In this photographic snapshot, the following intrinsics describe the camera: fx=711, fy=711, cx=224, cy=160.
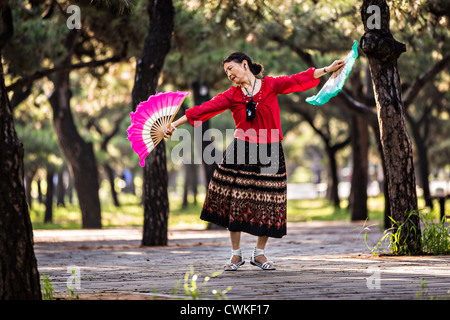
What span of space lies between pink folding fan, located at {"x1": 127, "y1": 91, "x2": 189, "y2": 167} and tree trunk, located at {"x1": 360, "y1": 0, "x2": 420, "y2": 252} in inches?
107

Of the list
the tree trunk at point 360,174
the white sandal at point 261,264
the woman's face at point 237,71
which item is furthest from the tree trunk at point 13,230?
the tree trunk at point 360,174

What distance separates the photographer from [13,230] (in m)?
4.75

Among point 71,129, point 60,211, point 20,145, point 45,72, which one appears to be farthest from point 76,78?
point 20,145

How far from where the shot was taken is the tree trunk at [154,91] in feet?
36.8

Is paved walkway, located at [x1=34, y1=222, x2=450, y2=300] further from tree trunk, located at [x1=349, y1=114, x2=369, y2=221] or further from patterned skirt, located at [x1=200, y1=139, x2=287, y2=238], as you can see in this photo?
tree trunk, located at [x1=349, y1=114, x2=369, y2=221]

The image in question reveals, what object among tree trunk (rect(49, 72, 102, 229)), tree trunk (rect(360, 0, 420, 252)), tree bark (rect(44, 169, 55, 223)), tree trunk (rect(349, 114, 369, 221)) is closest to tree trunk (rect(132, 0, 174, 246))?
tree trunk (rect(360, 0, 420, 252))

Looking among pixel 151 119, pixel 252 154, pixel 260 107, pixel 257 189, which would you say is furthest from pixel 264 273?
pixel 151 119

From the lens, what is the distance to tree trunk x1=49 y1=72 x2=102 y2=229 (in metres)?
19.3

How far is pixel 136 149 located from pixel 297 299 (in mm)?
2801

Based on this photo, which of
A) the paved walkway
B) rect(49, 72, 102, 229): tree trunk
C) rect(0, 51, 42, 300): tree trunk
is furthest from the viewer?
rect(49, 72, 102, 229): tree trunk

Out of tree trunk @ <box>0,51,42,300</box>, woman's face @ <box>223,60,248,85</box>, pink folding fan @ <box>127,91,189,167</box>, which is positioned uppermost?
woman's face @ <box>223,60,248,85</box>

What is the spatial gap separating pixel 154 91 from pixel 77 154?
8.90 meters

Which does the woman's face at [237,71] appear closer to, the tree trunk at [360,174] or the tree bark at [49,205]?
the tree trunk at [360,174]

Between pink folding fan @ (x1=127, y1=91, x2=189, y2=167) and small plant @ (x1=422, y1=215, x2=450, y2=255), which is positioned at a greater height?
pink folding fan @ (x1=127, y1=91, x2=189, y2=167)
